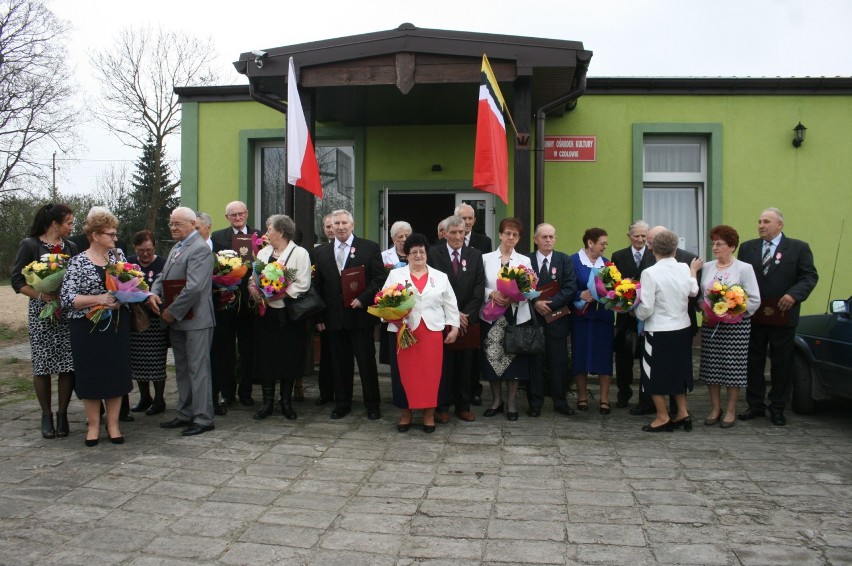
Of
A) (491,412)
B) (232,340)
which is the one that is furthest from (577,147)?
(232,340)

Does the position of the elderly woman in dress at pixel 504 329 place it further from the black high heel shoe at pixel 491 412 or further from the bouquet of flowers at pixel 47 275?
the bouquet of flowers at pixel 47 275

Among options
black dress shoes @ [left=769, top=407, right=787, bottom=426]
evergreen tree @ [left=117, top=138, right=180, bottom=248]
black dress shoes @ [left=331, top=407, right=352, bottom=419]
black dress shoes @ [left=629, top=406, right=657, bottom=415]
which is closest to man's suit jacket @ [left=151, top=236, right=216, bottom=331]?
black dress shoes @ [left=331, top=407, right=352, bottom=419]

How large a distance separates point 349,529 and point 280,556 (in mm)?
505

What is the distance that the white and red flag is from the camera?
7625 millimetres

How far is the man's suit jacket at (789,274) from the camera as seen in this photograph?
6.69m

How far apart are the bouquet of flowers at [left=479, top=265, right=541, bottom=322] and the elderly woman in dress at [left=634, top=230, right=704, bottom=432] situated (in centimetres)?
101

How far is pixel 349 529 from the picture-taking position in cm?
416

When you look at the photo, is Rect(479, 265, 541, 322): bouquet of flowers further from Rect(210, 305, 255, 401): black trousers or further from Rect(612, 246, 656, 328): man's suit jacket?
Rect(210, 305, 255, 401): black trousers

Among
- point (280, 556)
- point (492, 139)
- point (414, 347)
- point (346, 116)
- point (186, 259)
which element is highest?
point (346, 116)

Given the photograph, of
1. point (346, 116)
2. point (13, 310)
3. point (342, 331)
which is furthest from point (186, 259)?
point (13, 310)

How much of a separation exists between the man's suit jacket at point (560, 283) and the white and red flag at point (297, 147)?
266 centimetres

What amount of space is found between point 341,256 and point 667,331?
320 cm

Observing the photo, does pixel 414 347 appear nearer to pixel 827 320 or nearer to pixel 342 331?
pixel 342 331

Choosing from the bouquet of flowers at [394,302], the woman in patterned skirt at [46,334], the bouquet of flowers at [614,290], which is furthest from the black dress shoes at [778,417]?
the woman in patterned skirt at [46,334]
